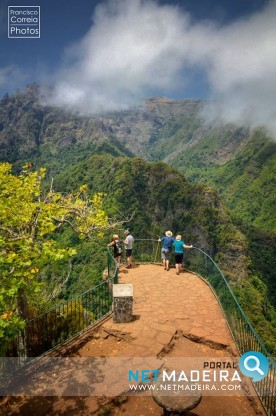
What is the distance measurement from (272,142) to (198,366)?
205 m

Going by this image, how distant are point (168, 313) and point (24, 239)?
17.1 feet

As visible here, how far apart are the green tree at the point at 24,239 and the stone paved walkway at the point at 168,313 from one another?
9.88 ft

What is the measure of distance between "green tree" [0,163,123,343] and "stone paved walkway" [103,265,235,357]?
9.88 feet

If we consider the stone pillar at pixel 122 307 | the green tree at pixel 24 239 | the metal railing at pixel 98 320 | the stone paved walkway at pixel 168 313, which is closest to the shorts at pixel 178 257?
the stone paved walkway at pixel 168 313

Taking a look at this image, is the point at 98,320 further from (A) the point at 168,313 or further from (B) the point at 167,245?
(B) the point at 167,245

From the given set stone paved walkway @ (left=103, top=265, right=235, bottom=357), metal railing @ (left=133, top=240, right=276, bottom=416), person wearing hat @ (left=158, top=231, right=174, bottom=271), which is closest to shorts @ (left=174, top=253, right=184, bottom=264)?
person wearing hat @ (left=158, top=231, right=174, bottom=271)

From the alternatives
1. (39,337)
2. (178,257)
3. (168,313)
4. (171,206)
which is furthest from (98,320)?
(171,206)

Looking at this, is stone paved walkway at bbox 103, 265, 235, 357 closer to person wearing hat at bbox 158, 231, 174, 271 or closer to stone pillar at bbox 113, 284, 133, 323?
stone pillar at bbox 113, 284, 133, 323

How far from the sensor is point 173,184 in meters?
95.8

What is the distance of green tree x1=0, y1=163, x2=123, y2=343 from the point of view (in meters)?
6.89

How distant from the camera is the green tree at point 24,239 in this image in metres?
6.89

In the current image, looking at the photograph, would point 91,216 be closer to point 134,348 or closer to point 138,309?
point 138,309

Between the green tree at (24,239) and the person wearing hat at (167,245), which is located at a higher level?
the green tree at (24,239)

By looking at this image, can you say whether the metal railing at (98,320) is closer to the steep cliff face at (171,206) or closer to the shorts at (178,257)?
the shorts at (178,257)
